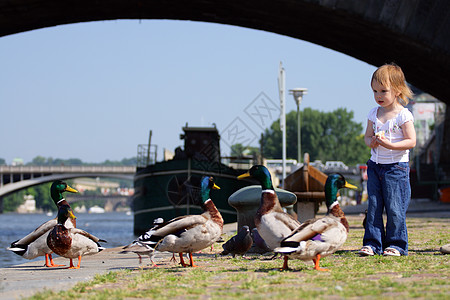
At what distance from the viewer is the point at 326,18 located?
15180 mm

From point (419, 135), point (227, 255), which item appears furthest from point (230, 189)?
point (419, 135)

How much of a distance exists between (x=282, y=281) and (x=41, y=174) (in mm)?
85854

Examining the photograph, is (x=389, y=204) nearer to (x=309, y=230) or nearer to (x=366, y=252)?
(x=366, y=252)

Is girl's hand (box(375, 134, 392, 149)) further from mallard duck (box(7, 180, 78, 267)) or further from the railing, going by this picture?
the railing

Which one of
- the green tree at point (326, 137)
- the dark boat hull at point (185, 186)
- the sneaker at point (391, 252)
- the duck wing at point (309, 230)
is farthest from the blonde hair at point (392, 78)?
the green tree at point (326, 137)

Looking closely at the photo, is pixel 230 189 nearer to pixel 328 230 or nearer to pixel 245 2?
pixel 245 2

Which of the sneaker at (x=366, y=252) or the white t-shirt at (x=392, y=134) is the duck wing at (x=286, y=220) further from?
the white t-shirt at (x=392, y=134)

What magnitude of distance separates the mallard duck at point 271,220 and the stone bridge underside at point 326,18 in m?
8.99

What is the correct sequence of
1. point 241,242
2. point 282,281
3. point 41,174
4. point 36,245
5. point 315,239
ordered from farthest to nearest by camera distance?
point 41,174, point 36,245, point 241,242, point 315,239, point 282,281

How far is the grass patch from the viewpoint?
4.02m

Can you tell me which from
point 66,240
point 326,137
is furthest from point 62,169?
point 66,240

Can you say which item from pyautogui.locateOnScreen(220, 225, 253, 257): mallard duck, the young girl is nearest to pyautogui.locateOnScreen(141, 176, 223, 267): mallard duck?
pyautogui.locateOnScreen(220, 225, 253, 257): mallard duck

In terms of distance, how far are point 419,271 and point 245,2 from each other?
11.0 metres

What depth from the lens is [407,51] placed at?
52.1 ft
